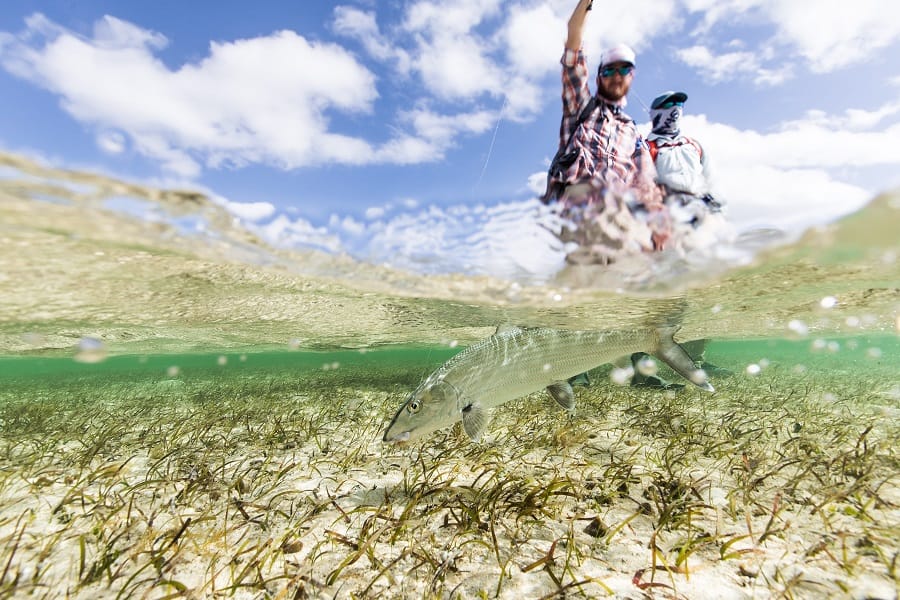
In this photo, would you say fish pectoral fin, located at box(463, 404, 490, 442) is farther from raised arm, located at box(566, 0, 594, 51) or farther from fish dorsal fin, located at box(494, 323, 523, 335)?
raised arm, located at box(566, 0, 594, 51)

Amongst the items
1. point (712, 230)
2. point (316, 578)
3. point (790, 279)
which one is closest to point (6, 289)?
point (316, 578)

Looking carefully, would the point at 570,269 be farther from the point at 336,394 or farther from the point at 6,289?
the point at 6,289

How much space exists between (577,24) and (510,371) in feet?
15.5

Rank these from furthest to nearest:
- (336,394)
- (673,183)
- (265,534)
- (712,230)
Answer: (336,394) → (712,230) → (673,183) → (265,534)

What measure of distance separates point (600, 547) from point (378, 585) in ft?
5.82

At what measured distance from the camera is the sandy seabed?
109 inches

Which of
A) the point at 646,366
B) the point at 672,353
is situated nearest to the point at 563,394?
Answer: the point at 672,353

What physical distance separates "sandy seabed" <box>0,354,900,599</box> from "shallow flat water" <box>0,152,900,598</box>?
0.03 m

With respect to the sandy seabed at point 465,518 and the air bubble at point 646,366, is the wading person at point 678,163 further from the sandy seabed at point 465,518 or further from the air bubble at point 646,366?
the air bubble at point 646,366

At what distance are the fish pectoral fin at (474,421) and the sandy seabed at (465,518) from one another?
54cm

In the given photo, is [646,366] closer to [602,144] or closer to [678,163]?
[678,163]

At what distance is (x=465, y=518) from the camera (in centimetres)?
347

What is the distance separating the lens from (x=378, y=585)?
9.23 feet

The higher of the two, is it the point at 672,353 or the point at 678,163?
the point at 678,163
